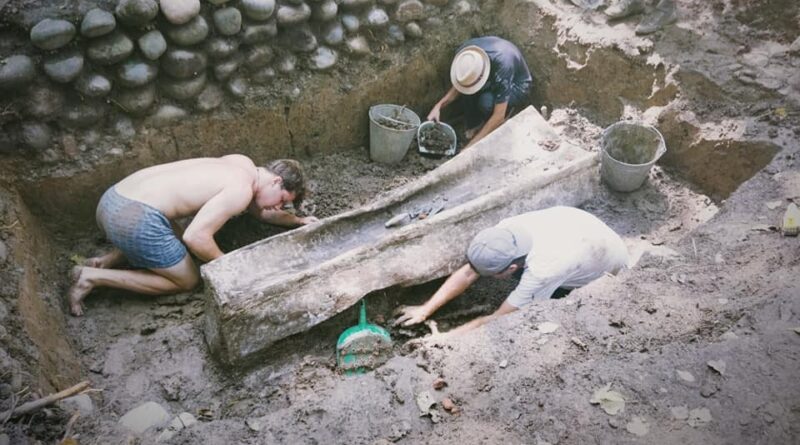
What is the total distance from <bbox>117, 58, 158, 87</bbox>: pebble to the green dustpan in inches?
89.0

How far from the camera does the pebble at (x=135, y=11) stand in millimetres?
3672

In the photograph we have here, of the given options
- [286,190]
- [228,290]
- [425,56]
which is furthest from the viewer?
[425,56]

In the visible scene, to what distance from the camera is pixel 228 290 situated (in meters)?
3.36

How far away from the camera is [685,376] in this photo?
2840 millimetres

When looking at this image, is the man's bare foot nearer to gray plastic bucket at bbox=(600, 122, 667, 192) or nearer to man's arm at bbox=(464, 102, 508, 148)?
man's arm at bbox=(464, 102, 508, 148)

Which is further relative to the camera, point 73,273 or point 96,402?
point 73,273

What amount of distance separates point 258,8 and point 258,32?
0.59 ft

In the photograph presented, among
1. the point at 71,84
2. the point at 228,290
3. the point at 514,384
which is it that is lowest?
the point at 514,384

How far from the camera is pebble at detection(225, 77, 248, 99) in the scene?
434 centimetres

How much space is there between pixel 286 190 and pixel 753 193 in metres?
3.45

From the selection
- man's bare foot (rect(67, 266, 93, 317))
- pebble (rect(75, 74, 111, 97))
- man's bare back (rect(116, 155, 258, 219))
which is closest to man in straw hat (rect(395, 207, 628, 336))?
man's bare back (rect(116, 155, 258, 219))

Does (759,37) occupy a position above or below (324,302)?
above

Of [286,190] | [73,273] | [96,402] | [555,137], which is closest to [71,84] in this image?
[73,273]

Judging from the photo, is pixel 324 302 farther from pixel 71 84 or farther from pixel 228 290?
pixel 71 84
